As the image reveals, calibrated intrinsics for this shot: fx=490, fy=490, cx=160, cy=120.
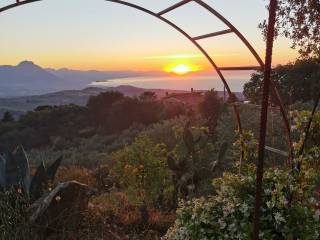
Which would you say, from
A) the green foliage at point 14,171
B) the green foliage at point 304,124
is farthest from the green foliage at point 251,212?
the green foliage at point 14,171

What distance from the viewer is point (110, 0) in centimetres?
453

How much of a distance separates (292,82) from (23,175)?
16.0 meters

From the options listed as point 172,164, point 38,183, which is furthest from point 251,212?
point 172,164

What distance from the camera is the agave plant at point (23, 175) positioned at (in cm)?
684

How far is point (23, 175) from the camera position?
277 inches

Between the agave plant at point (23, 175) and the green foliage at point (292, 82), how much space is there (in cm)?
1311

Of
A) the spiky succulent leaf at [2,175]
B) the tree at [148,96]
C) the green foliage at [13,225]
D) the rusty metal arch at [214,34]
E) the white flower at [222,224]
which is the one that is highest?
the rusty metal arch at [214,34]

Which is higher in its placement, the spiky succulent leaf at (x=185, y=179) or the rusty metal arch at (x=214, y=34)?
the rusty metal arch at (x=214, y=34)

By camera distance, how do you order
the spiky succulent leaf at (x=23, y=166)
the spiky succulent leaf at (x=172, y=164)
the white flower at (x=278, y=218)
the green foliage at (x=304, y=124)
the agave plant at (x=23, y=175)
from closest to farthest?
the white flower at (x=278, y=218) → the green foliage at (x=304, y=124) → the agave plant at (x=23, y=175) → the spiky succulent leaf at (x=23, y=166) → the spiky succulent leaf at (x=172, y=164)

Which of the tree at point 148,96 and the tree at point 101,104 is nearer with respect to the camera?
the tree at point 101,104

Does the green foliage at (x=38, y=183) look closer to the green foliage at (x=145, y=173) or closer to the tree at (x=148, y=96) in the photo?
the green foliage at (x=145, y=173)

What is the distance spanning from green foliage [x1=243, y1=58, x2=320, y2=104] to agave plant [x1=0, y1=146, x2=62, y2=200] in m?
13.1

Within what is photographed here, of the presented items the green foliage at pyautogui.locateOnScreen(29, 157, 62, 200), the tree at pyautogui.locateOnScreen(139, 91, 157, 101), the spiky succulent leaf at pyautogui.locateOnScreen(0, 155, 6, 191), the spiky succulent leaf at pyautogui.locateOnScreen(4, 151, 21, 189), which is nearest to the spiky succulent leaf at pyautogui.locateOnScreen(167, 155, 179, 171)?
the green foliage at pyautogui.locateOnScreen(29, 157, 62, 200)

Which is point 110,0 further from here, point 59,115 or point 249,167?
point 59,115
